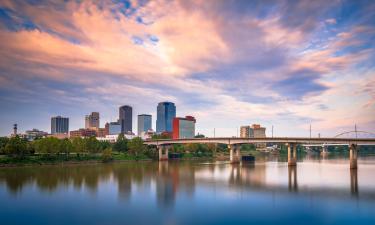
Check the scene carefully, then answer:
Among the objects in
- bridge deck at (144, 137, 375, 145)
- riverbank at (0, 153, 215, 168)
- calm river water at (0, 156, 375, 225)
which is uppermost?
bridge deck at (144, 137, 375, 145)

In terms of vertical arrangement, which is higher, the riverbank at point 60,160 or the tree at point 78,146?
the tree at point 78,146

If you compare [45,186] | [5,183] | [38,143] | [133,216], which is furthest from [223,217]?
[38,143]

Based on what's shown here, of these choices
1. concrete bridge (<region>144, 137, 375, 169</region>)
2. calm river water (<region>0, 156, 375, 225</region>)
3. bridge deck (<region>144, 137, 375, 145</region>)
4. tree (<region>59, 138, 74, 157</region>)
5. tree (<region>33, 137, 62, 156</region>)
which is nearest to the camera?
calm river water (<region>0, 156, 375, 225</region>)

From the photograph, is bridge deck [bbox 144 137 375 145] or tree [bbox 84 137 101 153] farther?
tree [bbox 84 137 101 153]

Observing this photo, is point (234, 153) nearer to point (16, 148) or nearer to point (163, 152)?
point (163, 152)

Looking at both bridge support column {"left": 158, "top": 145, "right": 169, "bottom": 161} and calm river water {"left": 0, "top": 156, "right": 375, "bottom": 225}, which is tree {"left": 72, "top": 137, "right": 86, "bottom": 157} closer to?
bridge support column {"left": 158, "top": 145, "right": 169, "bottom": 161}

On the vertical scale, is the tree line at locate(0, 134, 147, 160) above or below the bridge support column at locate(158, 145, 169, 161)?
above

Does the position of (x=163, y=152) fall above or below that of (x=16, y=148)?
below

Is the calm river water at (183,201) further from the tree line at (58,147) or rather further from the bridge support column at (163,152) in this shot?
the bridge support column at (163,152)

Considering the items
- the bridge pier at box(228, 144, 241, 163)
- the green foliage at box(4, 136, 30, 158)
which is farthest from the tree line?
the bridge pier at box(228, 144, 241, 163)

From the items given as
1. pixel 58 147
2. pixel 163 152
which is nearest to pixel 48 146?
pixel 58 147

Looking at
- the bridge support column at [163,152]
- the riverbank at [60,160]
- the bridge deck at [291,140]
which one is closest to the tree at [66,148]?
the riverbank at [60,160]

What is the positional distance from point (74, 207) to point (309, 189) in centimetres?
3766

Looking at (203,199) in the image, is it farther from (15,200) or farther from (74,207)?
(15,200)
